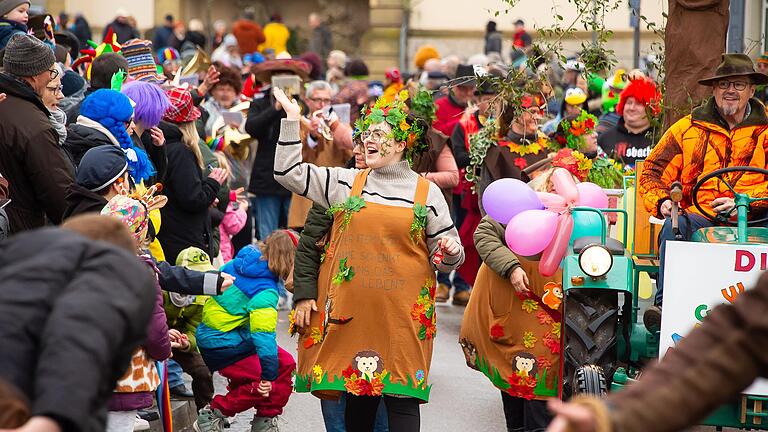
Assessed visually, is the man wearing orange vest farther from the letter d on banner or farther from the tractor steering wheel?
the letter d on banner

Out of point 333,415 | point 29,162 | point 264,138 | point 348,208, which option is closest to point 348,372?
point 333,415

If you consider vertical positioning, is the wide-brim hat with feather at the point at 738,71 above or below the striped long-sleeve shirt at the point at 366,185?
above

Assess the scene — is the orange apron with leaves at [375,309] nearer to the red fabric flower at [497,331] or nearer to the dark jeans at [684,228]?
the red fabric flower at [497,331]

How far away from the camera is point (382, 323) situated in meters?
6.37

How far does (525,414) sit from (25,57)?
11.6 ft

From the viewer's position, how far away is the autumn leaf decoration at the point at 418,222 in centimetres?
641

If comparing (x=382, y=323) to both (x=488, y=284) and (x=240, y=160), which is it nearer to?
(x=488, y=284)

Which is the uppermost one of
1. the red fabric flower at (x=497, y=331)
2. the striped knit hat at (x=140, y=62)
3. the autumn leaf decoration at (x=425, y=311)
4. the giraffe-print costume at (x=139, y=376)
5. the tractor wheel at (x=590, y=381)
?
the striped knit hat at (x=140, y=62)

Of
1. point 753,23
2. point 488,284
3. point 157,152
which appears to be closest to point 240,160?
point 157,152

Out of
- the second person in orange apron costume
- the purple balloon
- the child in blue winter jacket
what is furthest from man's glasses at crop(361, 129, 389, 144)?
the child in blue winter jacket

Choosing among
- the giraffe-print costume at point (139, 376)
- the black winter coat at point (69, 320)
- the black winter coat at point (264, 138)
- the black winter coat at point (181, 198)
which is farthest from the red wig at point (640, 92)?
the black winter coat at point (69, 320)

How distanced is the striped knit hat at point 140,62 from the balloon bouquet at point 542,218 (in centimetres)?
351

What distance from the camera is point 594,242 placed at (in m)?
6.95

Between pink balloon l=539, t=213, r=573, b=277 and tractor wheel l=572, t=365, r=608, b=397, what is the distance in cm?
63
